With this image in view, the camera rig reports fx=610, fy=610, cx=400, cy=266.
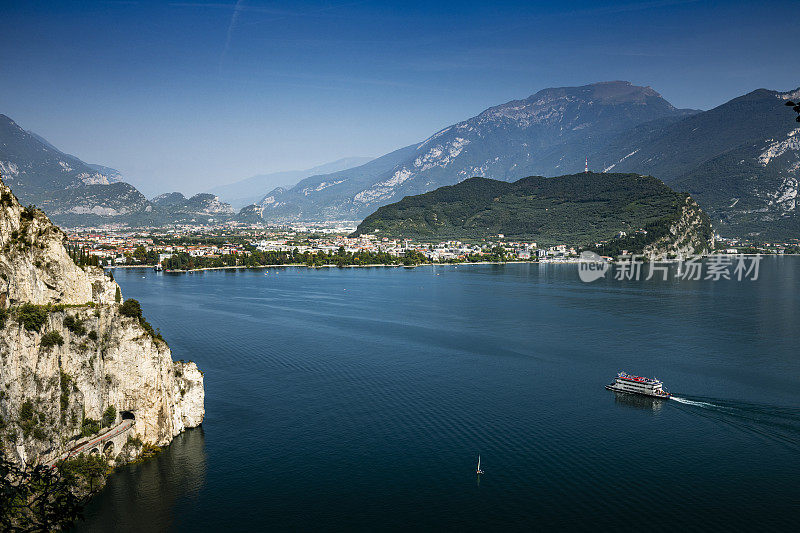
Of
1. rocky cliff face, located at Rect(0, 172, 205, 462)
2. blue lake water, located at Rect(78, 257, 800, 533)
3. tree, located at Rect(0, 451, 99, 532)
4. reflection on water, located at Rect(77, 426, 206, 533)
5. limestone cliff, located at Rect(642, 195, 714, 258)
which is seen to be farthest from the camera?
limestone cliff, located at Rect(642, 195, 714, 258)

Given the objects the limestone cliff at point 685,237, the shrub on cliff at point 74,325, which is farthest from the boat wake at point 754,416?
the limestone cliff at point 685,237

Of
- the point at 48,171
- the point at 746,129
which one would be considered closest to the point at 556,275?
the point at 746,129

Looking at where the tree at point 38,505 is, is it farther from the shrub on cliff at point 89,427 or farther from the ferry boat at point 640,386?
the ferry boat at point 640,386

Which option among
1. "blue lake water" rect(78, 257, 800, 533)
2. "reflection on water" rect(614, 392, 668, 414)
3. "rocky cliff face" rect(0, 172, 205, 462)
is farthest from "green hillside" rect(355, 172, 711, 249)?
"rocky cliff face" rect(0, 172, 205, 462)

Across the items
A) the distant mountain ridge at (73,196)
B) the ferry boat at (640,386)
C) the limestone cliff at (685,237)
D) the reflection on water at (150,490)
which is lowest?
the reflection on water at (150,490)

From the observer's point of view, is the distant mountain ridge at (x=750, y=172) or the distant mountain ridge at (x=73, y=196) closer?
the distant mountain ridge at (x=750, y=172)

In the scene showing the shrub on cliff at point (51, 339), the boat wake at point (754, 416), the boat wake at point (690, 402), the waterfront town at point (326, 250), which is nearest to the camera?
the shrub on cliff at point (51, 339)

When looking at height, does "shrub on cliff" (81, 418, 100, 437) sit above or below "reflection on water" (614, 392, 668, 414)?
above

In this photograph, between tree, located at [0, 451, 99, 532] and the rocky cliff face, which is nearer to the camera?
tree, located at [0, 451, 99, 532]

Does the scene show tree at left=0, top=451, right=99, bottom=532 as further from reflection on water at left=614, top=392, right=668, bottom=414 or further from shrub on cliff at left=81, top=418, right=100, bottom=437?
reflection on water at left=614, top=392, right=668, bottom=414
